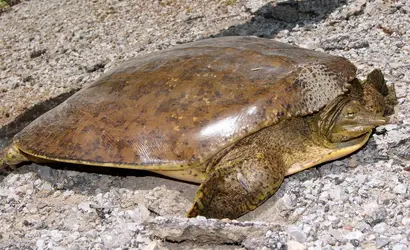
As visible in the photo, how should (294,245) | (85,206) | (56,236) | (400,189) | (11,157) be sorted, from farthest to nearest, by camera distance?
1. (11,157)
2. (85,206)
3. (56,236)
4. (400,189)
5. (294,245)

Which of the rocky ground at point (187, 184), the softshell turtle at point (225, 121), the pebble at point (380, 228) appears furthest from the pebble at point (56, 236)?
the pebble at point (380, 228)

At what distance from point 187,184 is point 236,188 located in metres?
0.50

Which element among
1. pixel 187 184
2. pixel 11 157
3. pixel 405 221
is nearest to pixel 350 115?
pixel 405 221

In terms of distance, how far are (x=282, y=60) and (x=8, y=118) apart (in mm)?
2460

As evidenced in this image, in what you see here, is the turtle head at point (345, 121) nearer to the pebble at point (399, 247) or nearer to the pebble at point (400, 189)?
the pebble at point (400, 189)

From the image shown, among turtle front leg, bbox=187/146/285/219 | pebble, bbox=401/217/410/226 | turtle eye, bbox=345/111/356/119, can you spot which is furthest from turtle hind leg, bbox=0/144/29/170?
pebble, bbox=401/217/410/226

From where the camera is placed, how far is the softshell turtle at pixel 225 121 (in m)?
3.19

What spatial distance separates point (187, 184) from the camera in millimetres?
3584

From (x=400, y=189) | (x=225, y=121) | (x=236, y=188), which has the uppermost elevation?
(x=225, y=121)

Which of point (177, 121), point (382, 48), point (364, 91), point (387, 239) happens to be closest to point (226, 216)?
point (177, 121)

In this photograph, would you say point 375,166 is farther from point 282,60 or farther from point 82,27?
point 82,27

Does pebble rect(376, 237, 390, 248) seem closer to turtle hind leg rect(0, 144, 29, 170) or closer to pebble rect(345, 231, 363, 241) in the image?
pebble rect(345, 231, 363, 241)

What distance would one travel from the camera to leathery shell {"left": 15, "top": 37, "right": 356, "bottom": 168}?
127 inches

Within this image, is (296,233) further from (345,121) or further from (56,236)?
(56,236)
